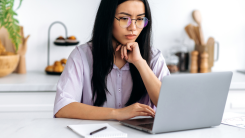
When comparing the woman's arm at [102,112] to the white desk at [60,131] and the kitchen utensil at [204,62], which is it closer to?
the white desk at [60,131]

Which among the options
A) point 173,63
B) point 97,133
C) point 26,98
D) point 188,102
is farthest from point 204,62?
point 97,133

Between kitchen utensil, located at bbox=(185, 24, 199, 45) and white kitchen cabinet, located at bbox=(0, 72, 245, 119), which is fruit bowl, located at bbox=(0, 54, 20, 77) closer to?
white kitchen cabinet, located at bbox=(0, 72, 245, 119)

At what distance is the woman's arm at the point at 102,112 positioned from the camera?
1091 millimetres

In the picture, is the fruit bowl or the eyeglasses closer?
the eyeglasses

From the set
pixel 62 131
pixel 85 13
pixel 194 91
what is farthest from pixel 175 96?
pixel 85 13

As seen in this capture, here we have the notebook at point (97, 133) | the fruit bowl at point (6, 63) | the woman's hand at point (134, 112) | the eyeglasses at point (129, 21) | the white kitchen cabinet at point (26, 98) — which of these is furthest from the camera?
the fruit bowl at point (6, 63)

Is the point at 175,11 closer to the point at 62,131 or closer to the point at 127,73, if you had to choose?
the point at 127,73

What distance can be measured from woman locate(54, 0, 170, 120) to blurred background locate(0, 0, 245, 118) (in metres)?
0.80

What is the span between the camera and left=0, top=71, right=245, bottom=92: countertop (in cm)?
193

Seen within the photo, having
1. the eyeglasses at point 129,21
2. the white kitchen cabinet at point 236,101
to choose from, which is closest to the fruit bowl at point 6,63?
the eyeglasses at point 129,21

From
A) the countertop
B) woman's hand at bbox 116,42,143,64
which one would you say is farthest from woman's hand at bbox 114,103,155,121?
the countertop

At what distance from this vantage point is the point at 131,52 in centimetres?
142

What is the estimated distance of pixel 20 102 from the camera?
1.95 meters

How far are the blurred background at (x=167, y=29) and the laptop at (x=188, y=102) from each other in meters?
1.29
